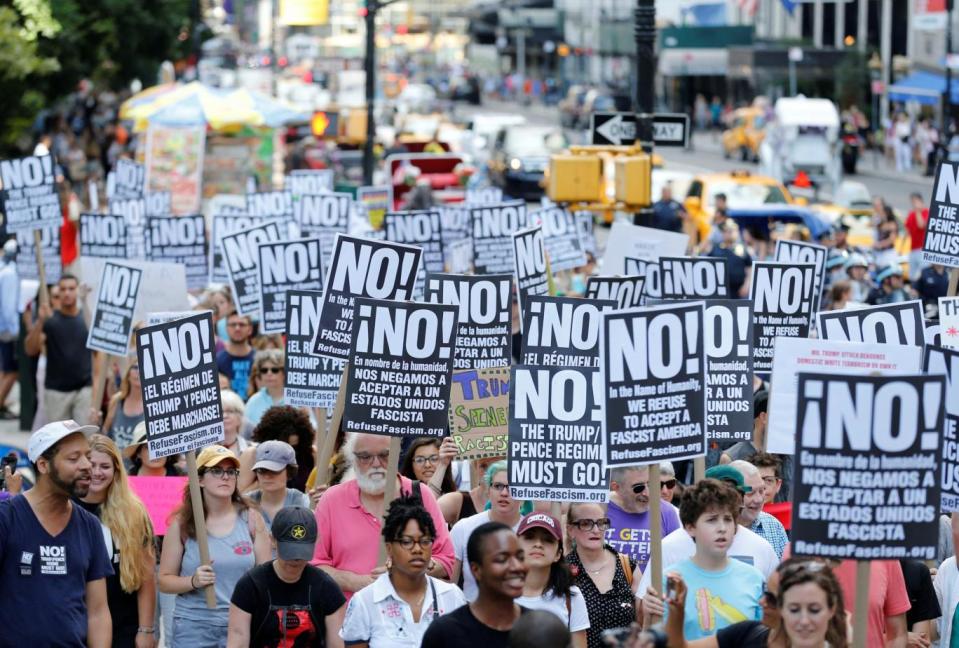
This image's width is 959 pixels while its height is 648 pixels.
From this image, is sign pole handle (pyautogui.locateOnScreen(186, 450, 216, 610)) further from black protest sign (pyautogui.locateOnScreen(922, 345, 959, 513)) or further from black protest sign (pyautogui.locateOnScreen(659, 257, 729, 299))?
black protest sign (pyautogui.locateOnScreen(659, 257, 729, 299))

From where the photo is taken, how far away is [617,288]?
499 inches

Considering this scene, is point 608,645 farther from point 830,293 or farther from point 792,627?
point 830,293

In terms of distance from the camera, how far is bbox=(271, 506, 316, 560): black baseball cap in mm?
7270

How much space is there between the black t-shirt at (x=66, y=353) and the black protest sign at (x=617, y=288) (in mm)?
4080

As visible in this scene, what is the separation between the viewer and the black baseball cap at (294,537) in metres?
7.27

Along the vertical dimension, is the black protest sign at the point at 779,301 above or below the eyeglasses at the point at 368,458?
above

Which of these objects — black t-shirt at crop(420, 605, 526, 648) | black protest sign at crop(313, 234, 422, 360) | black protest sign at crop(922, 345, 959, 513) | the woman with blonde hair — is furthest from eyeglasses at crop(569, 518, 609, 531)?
black protest sign at crop(313, 234, 422, 360)

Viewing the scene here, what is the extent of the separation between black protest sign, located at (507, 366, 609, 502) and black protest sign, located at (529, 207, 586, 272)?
356 inches

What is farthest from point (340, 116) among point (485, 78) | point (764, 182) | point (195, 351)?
point (485, 78)

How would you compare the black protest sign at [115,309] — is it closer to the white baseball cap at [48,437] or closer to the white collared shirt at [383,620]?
the white baseball cap at [48,437]

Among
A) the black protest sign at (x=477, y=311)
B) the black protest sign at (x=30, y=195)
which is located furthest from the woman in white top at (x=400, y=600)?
the black protest sign at (x=30, y=195)

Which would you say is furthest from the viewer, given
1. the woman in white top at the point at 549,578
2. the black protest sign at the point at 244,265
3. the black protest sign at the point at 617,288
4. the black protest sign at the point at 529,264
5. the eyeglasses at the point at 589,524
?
the black protest sign at the point at 244,265

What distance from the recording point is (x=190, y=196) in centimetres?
2867

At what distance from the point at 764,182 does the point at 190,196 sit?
30.1ft
